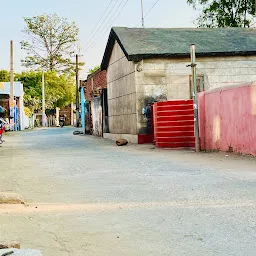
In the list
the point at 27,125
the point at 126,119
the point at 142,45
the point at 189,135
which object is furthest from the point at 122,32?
the point at 27,125

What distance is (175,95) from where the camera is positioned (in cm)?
1897

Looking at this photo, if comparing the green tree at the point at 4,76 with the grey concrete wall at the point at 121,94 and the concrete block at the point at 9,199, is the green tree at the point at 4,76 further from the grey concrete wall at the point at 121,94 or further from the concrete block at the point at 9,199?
the concrete block at the point at 9,199

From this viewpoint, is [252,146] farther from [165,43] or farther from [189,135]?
[165,43]

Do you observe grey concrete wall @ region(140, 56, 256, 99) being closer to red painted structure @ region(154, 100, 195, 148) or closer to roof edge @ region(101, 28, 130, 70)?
roof edge @ region(101, 28, 130, 70)

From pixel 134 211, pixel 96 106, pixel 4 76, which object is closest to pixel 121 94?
pixel 96 106

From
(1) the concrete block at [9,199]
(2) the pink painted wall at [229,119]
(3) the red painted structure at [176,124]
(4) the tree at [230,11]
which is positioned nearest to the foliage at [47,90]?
(4) the tree at [230,11]

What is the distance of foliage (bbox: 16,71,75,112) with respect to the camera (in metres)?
61.9

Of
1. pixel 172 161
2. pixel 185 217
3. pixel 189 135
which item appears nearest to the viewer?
pixel 185 217

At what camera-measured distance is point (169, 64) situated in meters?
19.0

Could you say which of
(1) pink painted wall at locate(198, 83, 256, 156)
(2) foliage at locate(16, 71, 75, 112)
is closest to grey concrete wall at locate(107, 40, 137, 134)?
(1) pink painted wall at locate(198, 83, 256, 156)

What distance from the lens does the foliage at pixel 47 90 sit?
6188 centimetres

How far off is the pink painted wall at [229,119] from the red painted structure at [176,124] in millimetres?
833

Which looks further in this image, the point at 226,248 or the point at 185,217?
the point at 185,217

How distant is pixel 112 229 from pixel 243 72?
16277 millimetres
